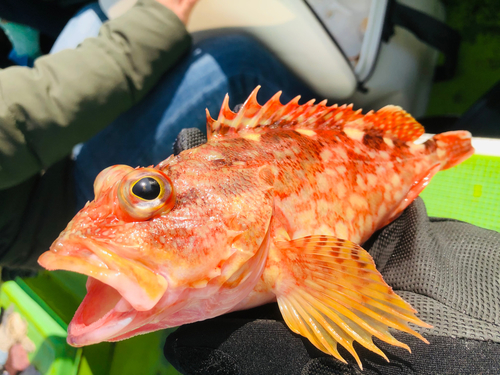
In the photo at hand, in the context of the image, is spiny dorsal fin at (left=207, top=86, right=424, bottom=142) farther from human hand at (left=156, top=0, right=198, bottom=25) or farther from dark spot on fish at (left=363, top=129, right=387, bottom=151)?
human hand at (left=156, top=0, right=198, bottom=25)

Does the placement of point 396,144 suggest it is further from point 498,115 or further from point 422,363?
point 498,115

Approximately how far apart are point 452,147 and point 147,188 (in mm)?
1536

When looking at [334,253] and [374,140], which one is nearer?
[334,253]

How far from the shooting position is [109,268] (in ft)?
2.31

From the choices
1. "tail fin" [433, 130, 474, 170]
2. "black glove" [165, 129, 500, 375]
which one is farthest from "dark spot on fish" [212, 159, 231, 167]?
"tail fin" [433, 130, 474, 170]

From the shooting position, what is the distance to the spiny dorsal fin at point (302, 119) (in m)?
A: 1.11

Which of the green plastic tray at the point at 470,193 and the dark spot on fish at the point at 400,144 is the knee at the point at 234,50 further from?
the green plastic tray at the point at 470,193

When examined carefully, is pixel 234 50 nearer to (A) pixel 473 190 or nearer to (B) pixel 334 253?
(B) pixel 334 253

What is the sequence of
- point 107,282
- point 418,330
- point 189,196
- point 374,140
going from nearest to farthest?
point 107,282 → point 189,196 → point 418,330 → point 374,140

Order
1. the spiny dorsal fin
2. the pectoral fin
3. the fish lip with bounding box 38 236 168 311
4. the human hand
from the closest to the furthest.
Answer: the fish lip with bounding box 38 236 168 311, the pectoral fin, the spiny dorsal fin, the human hand

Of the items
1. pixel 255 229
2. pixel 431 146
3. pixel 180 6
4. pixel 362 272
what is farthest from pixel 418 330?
pixel 180 6

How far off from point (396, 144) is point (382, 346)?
94 centimetres

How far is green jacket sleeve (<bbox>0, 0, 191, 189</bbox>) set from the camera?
137 centimetres

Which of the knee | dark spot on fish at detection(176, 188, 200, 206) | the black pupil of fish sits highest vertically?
the knee
